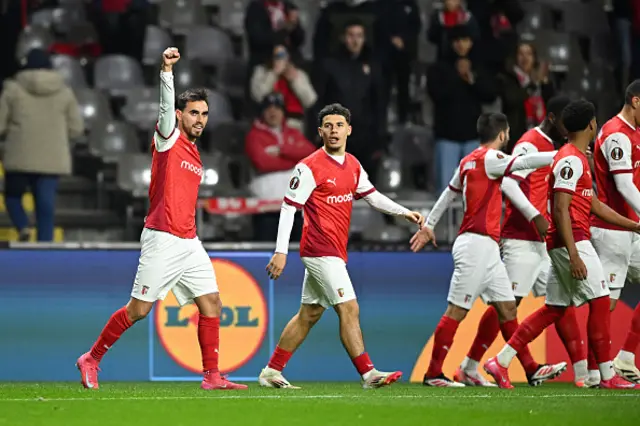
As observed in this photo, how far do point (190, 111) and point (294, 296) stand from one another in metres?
3.21

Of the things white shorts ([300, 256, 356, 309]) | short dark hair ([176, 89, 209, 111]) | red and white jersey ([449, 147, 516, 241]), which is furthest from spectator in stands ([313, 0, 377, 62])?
white shorts ([300, 256, 356, 309])

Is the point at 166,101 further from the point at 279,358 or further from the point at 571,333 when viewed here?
the point at 571,333

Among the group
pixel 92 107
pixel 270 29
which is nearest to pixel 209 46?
pixel 270 29

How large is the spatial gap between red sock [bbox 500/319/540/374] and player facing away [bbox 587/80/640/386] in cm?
50

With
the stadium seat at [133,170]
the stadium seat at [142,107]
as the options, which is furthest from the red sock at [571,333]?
the stadium seat at [142,107]

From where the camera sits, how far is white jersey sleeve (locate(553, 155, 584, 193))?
1030 centimetres

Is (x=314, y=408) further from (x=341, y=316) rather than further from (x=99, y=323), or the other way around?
(x=99, y=323)

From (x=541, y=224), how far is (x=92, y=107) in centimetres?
759

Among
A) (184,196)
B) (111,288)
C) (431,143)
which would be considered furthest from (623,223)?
(431,143)

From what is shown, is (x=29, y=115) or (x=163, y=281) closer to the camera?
(x=163, y=281)

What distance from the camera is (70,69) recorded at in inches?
683

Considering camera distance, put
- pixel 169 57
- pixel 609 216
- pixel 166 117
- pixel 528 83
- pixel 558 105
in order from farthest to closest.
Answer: pixel 528 83, pixel 558 105, pixel 609 216, pixel 166 117, pixel 169 57

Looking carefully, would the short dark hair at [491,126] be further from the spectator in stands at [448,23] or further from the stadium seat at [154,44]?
the stadium seat at [154,44]

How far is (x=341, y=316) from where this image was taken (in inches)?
398
